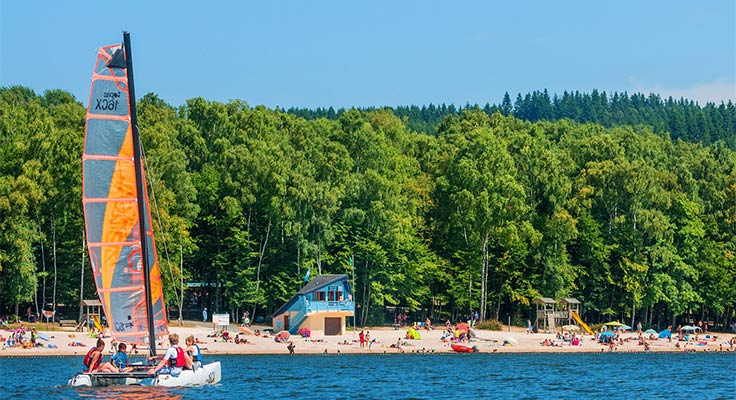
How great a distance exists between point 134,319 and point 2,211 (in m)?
39.9

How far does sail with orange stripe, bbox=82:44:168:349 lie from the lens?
35.0 m

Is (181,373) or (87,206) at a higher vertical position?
(87,206)

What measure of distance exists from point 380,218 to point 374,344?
47.0 ft

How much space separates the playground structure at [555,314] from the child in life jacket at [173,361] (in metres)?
51.8

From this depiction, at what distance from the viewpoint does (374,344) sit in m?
71.6

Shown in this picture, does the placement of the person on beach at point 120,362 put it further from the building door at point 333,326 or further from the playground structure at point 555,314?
the playground structure at point 555,314

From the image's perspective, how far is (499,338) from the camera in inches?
3076

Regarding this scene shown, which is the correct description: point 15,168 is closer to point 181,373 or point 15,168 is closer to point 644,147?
point 181,373

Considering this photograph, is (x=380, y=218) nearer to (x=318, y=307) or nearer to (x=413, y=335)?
(x=318, y=307)

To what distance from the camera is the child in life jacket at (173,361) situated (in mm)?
37250

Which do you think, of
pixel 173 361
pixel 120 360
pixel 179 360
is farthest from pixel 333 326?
pixel 120 360

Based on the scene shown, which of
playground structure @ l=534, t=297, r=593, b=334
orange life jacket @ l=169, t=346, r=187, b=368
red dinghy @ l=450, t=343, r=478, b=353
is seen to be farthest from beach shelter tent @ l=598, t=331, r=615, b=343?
orange life jacket @ l=169, t=346, r=187, b=368

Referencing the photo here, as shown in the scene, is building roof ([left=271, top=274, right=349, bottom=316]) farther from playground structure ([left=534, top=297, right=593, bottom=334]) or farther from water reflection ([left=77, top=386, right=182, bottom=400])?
water reflection ([left=77, top=386, right=182, bottom=400])

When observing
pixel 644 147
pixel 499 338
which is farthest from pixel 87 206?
pixel 644 147
